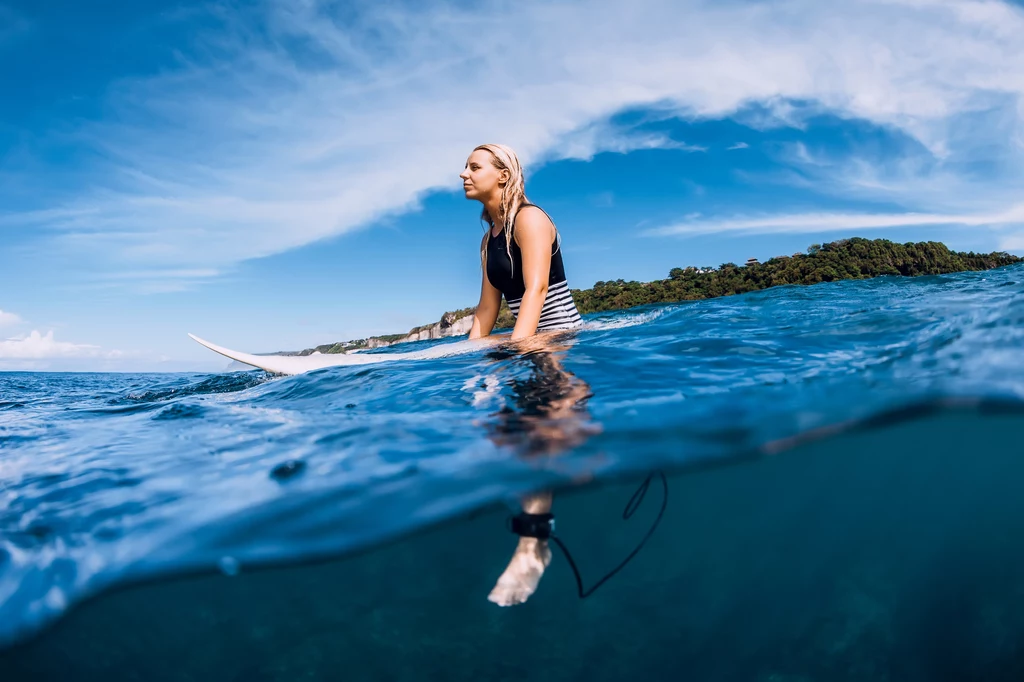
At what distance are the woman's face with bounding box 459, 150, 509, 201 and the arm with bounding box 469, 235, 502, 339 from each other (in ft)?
2.69

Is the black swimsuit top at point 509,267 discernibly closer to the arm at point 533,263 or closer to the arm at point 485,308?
the arm at point 533,263

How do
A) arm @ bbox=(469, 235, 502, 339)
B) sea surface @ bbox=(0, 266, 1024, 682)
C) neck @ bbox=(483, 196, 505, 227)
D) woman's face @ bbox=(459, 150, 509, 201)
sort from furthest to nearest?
arm @ bbox=(469, 235, 502, 339), neck @ bbox=(483, 196, 505, 227), woman's face @ bbox=(459, 150, 509, 201), sea surface @ bbox=(0, 266, 1024, 682)

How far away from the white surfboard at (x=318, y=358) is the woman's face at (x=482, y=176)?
164cm

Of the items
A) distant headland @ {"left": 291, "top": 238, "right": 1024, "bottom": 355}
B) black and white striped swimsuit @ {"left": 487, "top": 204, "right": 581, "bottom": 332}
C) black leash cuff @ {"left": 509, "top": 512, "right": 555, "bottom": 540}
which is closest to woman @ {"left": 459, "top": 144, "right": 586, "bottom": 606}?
black and white striped swimsuit @ {"left": 487, "top": 204, "right": 581, "bottom": 332}

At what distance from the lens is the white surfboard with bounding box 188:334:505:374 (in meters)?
5.89

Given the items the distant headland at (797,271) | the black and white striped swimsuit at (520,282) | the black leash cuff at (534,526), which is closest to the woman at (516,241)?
the black and white striped swimsuit at (520,282)

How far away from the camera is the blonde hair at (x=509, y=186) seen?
15.7 ft

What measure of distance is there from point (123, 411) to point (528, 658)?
17.5 ft

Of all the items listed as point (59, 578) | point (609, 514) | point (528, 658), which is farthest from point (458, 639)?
point (59, 578)

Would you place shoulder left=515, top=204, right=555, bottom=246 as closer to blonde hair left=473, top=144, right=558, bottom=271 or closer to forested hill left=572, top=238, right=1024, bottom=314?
blonde hair left=473, top=144, right=558, bottom=271

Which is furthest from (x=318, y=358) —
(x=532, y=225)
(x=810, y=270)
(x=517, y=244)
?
(x=810, y=270)

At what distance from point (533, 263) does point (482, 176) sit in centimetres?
94

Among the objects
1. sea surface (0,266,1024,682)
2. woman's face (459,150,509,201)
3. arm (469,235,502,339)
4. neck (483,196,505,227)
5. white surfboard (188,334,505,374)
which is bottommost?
sea surface (0,266,1024,682)

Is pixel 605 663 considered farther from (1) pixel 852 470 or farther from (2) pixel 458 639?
(1) pixel 852 470
